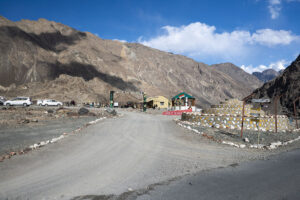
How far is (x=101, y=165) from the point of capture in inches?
262

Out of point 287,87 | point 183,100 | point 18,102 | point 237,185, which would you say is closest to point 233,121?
point 237,185

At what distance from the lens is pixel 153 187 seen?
5023 millimetres

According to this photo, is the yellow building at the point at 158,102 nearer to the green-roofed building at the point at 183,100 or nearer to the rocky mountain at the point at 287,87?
the green-roofed building at the point at 183,100

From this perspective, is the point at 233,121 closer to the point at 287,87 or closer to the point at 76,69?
the point at 287,87

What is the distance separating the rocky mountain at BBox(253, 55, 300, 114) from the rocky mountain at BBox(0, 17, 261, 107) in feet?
114

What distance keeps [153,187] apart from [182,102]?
145ft

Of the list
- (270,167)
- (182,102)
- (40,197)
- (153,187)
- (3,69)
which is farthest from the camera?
(3,69)

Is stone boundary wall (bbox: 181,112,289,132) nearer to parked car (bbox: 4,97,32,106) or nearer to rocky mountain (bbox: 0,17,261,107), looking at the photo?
parked car (bbox: 4,97,32,106)

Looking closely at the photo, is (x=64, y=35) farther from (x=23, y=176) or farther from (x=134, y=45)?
(x=23, y=176)

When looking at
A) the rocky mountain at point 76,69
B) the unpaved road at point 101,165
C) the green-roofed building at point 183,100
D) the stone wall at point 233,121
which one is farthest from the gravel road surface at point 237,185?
the rocky mountain at point 76,69

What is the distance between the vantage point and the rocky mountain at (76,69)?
74750 mm

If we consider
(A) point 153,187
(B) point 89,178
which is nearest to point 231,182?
(A) point 153,187

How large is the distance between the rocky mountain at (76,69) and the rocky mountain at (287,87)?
3461 cm

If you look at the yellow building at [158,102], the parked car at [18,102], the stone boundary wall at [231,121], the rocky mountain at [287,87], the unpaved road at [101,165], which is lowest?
the unpaved road at [101,165]
